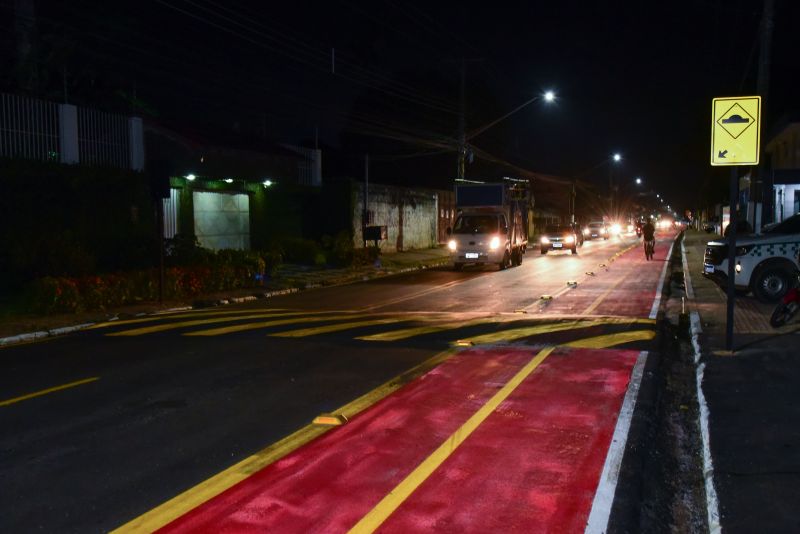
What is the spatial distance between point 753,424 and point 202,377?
6.11 meters

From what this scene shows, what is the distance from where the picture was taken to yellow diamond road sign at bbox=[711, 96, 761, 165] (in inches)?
359

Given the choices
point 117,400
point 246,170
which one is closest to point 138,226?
point 246,170

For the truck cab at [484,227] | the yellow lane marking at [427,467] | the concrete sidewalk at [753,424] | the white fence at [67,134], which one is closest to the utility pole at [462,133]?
the truck cab at [484,227]

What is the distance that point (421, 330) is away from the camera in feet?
41.0

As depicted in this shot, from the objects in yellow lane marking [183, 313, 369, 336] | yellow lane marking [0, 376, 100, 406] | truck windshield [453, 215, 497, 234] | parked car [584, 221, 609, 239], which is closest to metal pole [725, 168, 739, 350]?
yellow lane marking [183, 313, 369, 336]

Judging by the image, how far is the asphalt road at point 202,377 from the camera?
5418 mm

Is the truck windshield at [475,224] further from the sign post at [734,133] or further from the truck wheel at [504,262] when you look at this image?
the sign post at [734,133]

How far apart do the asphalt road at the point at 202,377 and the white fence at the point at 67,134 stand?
23.6 ft

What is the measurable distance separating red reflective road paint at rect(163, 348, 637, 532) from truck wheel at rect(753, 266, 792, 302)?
28.1 ft

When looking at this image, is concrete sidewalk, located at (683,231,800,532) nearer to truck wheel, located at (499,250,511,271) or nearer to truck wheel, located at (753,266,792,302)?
truck wheel, located at (753,266,792,302)

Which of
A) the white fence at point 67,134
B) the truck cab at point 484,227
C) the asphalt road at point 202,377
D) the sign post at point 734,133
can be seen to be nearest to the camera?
the asphalt road at point 202,377

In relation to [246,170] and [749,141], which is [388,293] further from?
[749,141]

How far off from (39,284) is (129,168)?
7.73m

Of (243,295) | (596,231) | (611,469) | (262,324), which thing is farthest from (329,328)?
(596,231)
